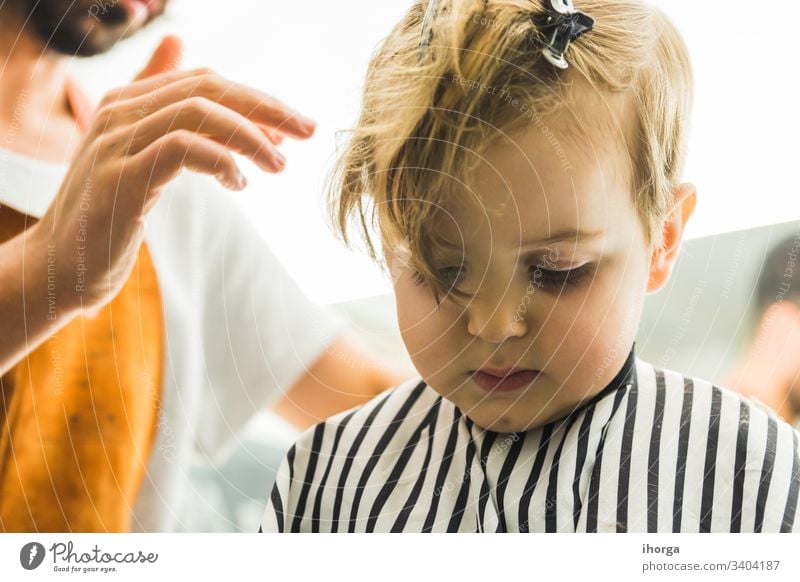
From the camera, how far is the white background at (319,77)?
583 mm

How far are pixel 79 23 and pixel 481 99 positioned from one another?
11.9 inches

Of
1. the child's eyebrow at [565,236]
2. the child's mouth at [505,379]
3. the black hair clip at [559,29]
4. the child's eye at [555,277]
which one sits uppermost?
the black hair clip at [559,29]

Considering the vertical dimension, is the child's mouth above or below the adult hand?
below

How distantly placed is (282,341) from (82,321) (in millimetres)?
147

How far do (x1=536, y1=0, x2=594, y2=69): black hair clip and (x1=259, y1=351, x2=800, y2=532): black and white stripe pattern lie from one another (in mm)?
212

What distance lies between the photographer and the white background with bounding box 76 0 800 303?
583 millimetres

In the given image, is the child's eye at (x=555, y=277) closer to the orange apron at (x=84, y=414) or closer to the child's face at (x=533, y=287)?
the child's face at (x=533, y=287)

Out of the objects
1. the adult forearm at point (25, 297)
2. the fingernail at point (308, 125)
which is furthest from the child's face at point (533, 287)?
the adult forearm at point (25, 297)

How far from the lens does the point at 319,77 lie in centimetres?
59

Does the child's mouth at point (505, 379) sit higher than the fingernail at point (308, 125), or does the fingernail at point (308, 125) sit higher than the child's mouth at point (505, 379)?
the fingernail at point (308, 125)
